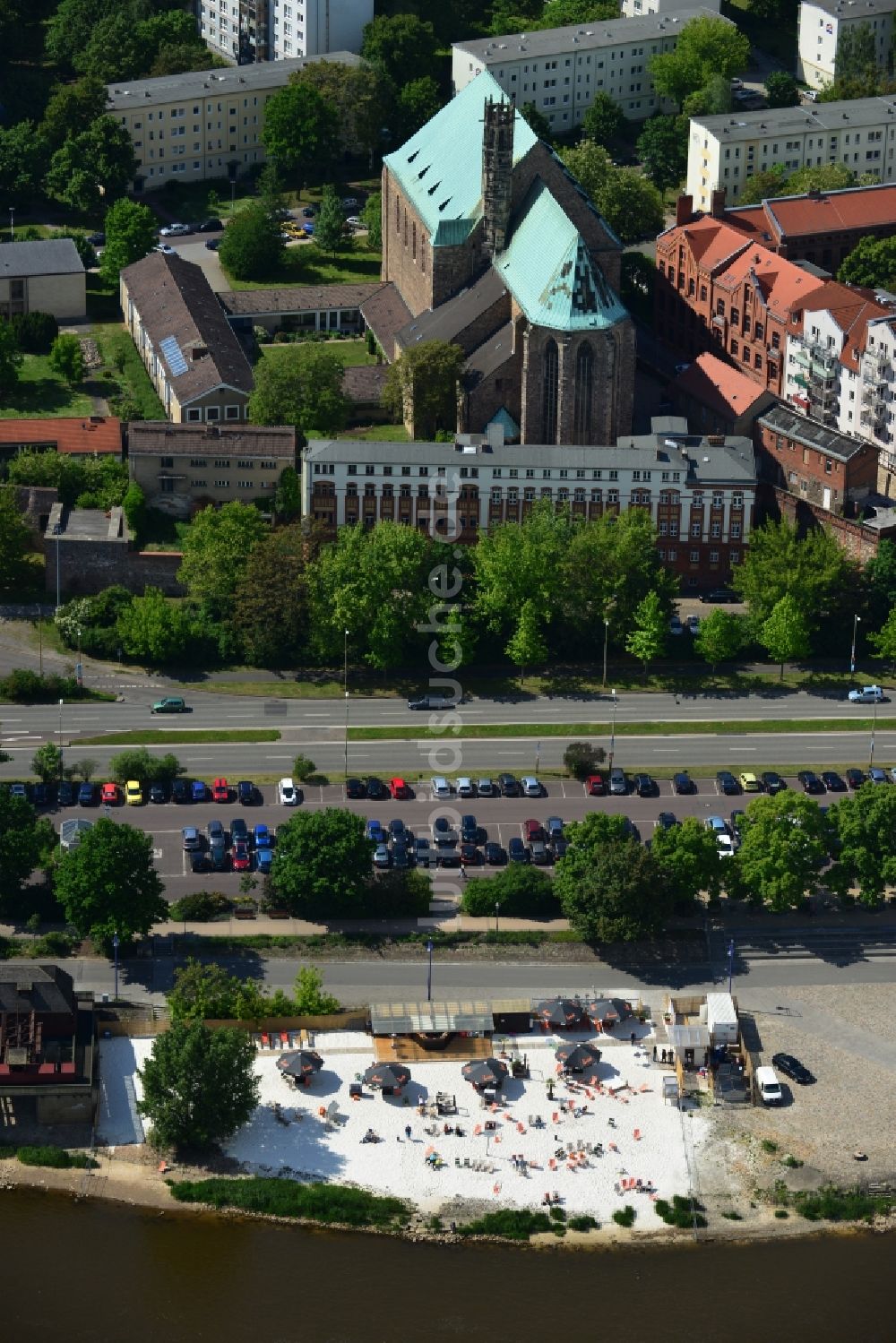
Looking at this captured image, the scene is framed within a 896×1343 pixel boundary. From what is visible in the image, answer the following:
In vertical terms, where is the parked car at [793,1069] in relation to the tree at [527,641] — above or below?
below

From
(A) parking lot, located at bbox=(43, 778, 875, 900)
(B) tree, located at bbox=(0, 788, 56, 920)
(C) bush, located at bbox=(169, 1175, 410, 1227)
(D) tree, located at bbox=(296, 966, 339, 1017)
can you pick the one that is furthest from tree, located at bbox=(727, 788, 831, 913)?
(B) tree, located at bbox=(0, 788, 56, 920)

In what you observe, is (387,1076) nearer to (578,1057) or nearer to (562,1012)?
(578,1057)

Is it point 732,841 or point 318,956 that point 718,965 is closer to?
point 732,841

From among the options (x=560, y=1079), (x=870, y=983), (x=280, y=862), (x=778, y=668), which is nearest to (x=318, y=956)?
(x=280, y=862)

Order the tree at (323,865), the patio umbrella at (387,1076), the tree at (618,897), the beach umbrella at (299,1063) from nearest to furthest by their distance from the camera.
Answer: the patio umbrella at (387,1076) < the beach umbrella at (299,1063) < the tree at (618,897) < the tree at (323,865)

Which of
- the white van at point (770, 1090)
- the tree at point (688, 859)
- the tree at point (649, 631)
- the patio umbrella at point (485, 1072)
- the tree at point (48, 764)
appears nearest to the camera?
the patio umbrella at point (485, 1072)

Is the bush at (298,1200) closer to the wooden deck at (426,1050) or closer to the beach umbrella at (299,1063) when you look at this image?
the beach umbrella at (299,1063)

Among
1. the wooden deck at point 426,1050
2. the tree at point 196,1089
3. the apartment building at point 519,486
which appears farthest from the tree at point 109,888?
the apartment building at point 519,486
